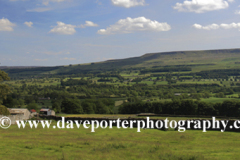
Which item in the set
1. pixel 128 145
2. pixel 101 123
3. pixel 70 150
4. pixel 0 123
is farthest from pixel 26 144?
pixel 101 123

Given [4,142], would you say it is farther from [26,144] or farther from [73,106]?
[73,106]

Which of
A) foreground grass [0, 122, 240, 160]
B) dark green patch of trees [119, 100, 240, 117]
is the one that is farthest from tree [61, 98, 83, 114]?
foreground grass [0, 122, 240, 160]

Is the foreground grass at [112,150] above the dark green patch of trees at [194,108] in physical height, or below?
above

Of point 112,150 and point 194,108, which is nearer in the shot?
point 112,150

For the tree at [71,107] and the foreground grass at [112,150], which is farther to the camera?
the tree at [71,107]

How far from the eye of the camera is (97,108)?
3925 inches

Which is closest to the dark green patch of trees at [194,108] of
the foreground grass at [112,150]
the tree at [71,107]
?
the tree at [71,107]

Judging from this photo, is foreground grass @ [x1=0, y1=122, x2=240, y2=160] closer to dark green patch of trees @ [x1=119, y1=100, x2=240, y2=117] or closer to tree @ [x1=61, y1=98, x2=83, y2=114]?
dark green patch of trees @ [x1=119, y1=100, x2=240, y2=117]

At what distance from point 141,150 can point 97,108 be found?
7958 centimetres

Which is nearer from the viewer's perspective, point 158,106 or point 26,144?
point 26,144

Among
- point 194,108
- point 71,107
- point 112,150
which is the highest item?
point 112,150

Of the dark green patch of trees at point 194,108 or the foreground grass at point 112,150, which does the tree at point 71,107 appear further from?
the foreground grass at point 112,150

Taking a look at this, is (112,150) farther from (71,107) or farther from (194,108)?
(71,107)

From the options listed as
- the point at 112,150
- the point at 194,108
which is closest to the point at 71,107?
the point at 194,108
